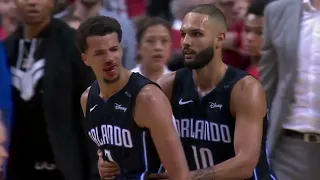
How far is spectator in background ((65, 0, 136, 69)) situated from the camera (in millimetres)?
6539

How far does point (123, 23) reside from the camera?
263 inches

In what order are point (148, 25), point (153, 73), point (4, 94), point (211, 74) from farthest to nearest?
point (148, 25)
point (153, 73)
point (4, 94)
point (211, 74)

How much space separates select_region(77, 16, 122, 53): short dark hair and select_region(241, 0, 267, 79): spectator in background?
1.85 metres

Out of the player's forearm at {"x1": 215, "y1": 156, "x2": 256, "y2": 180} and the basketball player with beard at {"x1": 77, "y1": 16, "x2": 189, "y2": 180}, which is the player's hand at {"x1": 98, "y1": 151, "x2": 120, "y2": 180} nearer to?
the basketball player with beard at {"x1": 77, "y1": 16, "x2": 189, "y2": 180}

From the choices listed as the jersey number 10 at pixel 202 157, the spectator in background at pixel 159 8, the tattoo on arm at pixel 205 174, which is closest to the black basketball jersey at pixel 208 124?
the jersey number 10 at pixel 202 157

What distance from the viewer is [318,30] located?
4973 millimetres

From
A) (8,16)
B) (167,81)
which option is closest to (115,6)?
(8,16)

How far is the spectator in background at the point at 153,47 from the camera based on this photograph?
596 centimetres

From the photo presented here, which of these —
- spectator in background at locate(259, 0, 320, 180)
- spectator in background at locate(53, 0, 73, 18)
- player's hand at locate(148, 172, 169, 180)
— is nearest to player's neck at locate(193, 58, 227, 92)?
player's hand at locate(148, 172, 169, 180)

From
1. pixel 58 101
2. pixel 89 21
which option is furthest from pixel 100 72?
pixel 58 101

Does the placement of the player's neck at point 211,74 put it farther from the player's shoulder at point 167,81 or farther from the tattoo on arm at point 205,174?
the tattoo on arm at point 205,174

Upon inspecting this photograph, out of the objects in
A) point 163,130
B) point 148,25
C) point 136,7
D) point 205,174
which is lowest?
point 205,174

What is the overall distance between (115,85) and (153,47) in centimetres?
182

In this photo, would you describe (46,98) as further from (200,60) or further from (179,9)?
(179,9)
